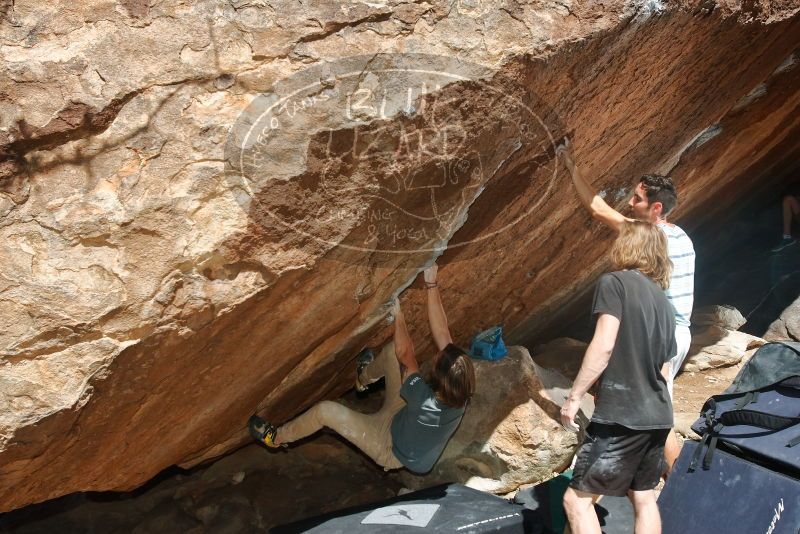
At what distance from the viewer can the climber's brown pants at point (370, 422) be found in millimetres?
3439

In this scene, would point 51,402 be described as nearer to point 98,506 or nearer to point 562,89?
point 98,506

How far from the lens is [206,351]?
260cm

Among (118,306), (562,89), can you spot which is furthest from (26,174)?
(562,89)

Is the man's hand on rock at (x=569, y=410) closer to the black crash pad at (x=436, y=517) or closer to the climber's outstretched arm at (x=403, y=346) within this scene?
the black crash pad at (x=436, y=517)

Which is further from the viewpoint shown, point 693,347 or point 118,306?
point 693,347

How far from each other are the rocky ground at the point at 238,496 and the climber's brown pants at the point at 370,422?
1.34ft

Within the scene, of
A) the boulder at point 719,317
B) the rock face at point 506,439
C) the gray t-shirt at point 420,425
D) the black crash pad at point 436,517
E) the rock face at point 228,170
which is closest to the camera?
the rock face at point 228,170

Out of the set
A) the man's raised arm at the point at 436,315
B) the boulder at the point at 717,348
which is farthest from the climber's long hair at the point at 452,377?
the boulder at the point at 717,348

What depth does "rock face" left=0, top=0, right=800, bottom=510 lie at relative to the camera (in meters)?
2.14

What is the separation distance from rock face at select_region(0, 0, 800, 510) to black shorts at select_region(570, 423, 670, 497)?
0.98m

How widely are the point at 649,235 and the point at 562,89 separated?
0.62 meters

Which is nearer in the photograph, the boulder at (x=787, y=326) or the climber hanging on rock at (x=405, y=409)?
the climber hanging on rock at (x=405, y=409)

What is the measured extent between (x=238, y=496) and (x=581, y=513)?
1927 mm

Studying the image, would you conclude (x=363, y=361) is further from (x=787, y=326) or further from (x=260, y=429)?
(x=787, y=326)
